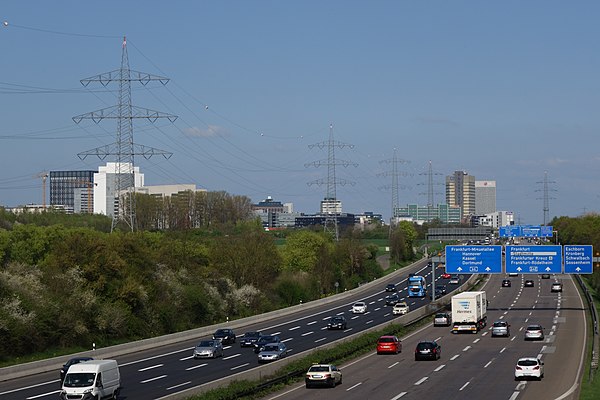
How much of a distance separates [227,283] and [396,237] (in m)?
88.0

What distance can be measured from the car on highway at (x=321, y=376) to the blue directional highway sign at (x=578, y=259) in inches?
1952

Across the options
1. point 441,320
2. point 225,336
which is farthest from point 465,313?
point 225,336

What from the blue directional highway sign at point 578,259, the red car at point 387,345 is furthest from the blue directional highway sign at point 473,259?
the red car at point 387,345

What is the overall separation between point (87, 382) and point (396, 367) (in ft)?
70.9

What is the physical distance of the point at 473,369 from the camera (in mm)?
51406

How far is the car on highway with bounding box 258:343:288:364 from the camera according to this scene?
55.3 meters

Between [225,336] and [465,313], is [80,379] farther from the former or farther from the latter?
[465,313]

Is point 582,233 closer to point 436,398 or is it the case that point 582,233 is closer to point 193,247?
point 193,247

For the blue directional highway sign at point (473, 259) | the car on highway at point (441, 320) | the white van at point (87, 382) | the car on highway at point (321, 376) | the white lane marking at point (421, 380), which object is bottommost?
the car on highway at point (441, 320)

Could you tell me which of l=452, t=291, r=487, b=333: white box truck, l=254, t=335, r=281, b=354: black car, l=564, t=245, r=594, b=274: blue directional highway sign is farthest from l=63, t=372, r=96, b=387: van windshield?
l=564, t=245, r=594, b=274: blue directional highway sign

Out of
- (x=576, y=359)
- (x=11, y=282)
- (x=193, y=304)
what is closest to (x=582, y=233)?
(x=193, y=304)

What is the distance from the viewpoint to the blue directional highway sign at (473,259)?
90.0 meters

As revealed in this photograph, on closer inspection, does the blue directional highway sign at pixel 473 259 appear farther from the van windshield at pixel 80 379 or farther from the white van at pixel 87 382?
the van windshield at pixel 80 379

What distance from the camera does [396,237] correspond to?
186 meters
